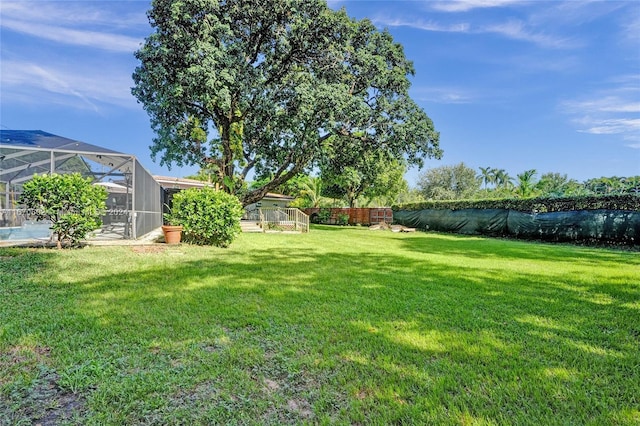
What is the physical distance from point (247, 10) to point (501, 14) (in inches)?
379

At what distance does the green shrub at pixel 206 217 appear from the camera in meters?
8.86

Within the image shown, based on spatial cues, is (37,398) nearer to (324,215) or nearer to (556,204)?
(556,204)

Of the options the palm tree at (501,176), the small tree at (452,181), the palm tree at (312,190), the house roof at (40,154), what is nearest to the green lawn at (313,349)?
the house roof at (40,154)

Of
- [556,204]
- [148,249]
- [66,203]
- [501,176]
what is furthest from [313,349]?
[501,176]

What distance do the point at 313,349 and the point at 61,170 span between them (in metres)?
11.4

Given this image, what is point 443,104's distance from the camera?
20.5 m

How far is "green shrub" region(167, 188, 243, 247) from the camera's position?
29.1ft

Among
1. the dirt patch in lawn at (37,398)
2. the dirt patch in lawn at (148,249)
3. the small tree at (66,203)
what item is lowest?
the dirt patch in lawn at (37,398)

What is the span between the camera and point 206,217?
8.86 meters

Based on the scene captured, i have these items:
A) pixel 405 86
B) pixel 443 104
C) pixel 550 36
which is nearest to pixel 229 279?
pixel 550 36

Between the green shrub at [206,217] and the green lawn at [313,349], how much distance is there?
362 cm

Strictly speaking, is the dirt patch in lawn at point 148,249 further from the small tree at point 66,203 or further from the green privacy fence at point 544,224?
the green privacy fence at point 544,224

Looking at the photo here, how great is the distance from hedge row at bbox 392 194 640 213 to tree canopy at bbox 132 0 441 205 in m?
3.39

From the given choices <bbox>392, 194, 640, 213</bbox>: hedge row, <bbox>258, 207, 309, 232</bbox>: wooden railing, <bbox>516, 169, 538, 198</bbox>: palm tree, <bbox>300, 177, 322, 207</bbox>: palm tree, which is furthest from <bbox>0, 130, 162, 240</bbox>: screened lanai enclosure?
<bbox>516, 169, 538, 198</bbox>: palm tree
